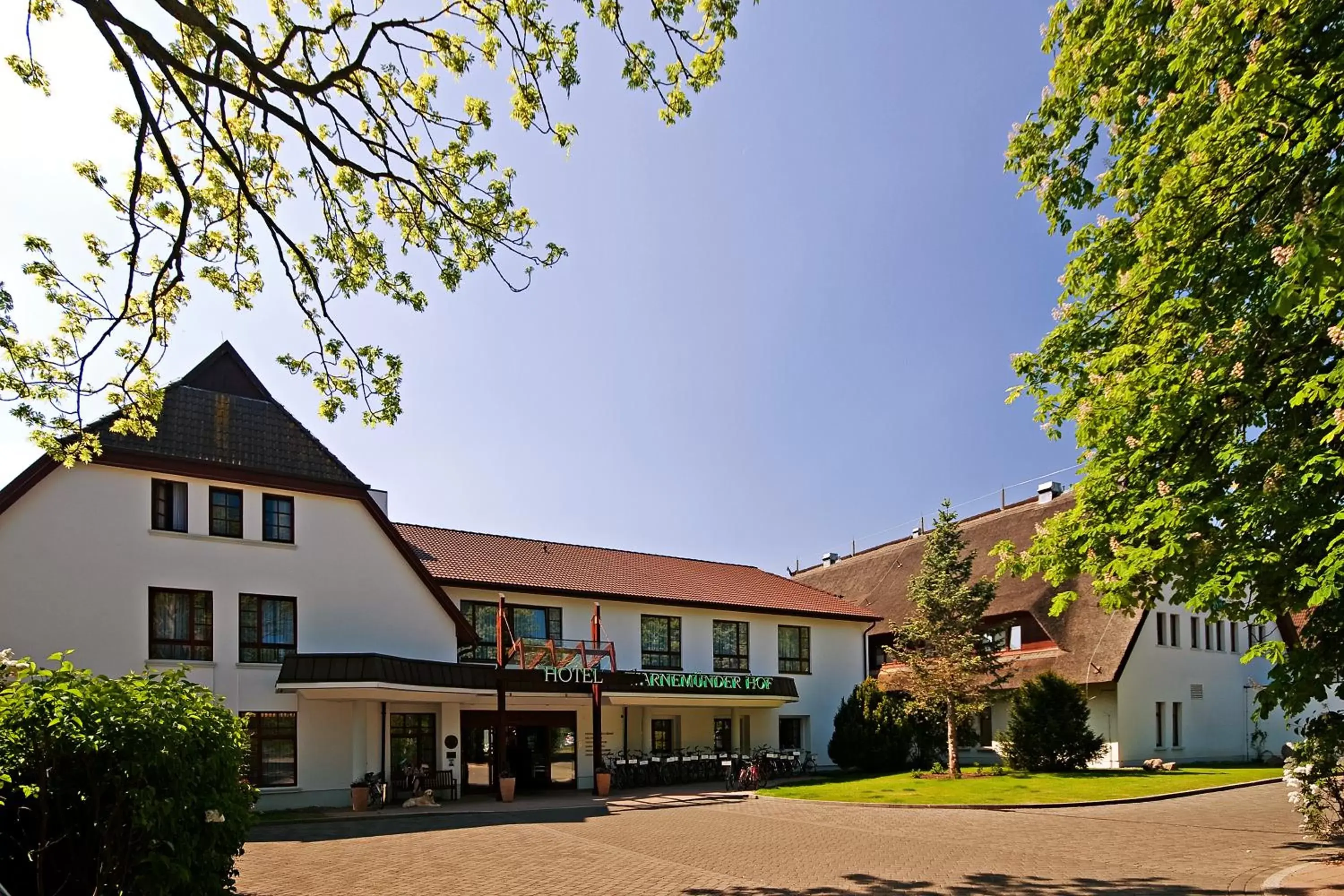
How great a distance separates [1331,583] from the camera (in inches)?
293

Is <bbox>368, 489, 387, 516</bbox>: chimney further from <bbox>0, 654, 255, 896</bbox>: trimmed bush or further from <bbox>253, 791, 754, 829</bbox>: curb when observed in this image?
<bbox>0, 654, 255, 896</bbox>: trimmed bush

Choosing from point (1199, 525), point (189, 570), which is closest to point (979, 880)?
point (1199, 525)

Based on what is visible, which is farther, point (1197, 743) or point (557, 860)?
point (1197, 743)

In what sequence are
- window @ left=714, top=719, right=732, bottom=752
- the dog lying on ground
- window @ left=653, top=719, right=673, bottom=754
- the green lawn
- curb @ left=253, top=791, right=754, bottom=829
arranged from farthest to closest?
window @ left=714, top=719, right=732, bottom=752, window @ left=653, top=719, right=673, bottom=754, the dog lying on ground, the green lawn, curb @ left=253, top=791, right=754, bottom=829

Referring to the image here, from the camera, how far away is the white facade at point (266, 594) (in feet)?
64.5

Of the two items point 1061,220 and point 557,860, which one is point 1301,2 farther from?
point 557,860

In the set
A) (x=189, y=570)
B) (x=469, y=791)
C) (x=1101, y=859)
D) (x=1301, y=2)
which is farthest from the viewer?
(x=469, y=791)

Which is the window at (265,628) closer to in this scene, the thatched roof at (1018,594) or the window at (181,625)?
the window at (181,625)

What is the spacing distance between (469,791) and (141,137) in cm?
2134

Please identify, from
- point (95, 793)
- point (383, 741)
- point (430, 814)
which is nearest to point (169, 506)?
point (383, 741)

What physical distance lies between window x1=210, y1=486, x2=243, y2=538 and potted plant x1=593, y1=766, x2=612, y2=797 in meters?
10.9

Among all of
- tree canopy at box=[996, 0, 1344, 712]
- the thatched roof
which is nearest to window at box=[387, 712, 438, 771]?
the thatched roof

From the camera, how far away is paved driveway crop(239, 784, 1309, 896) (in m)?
10.7

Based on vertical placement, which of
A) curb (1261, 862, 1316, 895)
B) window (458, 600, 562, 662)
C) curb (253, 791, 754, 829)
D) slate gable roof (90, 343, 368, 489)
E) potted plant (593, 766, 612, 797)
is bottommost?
potted plant (593, 766, 612, 797)
